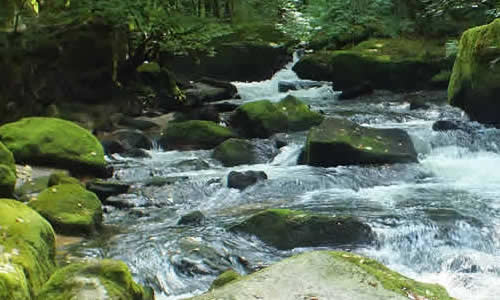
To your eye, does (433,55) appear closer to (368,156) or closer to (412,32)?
(412,32)

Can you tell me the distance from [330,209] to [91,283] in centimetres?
392

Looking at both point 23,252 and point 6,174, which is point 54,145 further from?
point 23,252

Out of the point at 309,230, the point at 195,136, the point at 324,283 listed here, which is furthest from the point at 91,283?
the point at 195,136

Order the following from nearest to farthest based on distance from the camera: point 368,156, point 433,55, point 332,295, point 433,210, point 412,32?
point 332,295, point 433,210, point 368,156, point 433,55, point 412,32

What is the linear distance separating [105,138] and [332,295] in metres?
9.75

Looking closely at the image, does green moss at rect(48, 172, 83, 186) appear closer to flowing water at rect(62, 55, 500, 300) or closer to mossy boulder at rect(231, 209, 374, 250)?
flowing water at rect(62, 55, 500, 300)

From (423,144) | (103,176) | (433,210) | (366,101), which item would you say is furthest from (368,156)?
(366,101)

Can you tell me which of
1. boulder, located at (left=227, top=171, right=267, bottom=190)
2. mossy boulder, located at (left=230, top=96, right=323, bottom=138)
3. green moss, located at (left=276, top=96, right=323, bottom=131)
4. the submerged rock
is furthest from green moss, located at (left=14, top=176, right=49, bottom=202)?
green moss, located at (left=276, top=96, right=323, bottom=131)

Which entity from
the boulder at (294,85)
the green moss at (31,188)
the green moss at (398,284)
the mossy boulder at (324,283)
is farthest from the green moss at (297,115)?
the mossy boulder at (324,283)

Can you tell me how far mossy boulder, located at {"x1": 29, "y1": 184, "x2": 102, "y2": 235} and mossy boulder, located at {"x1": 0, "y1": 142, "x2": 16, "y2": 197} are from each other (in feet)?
0.93

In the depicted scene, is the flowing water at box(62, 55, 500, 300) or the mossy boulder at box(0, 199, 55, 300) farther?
the flowing water at box(62, 55, 500, 300)

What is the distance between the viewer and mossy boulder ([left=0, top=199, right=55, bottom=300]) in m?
3.66

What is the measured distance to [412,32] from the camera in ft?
65.8

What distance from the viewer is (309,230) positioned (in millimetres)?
6102
